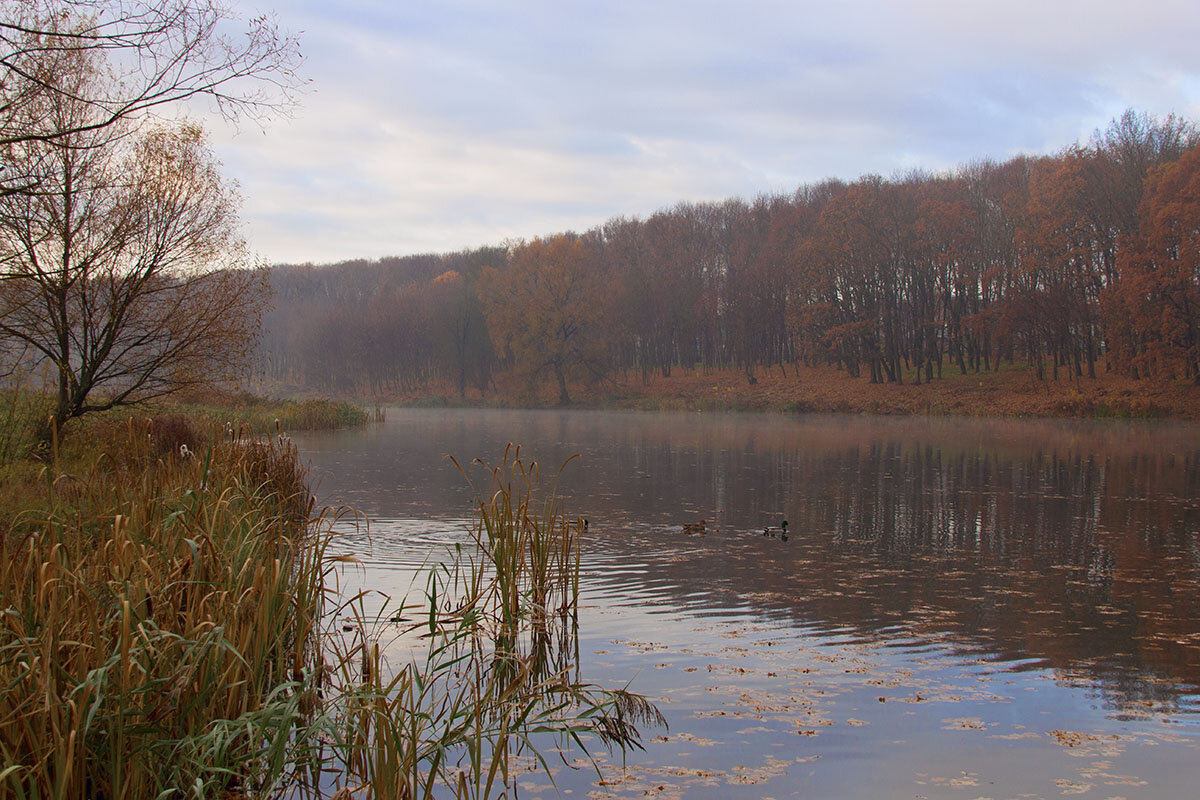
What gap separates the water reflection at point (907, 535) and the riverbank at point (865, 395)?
45.3 ft

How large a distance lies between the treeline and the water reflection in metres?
17.9

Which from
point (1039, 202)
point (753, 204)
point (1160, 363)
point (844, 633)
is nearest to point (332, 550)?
point (844, 633)

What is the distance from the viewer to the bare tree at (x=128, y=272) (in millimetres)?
13016

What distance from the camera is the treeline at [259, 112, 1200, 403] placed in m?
41.8

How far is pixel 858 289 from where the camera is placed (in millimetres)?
54812

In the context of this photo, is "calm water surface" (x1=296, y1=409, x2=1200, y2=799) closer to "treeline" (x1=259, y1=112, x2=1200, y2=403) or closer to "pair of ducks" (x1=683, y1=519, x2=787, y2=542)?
"pair of ducks" (x1=683, y1=519, x2=787, y2=542)

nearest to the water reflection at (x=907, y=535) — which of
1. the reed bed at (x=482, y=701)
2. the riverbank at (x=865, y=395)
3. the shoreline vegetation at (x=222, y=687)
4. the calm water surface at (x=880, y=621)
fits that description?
the calm water surface at (x=880, y=621)

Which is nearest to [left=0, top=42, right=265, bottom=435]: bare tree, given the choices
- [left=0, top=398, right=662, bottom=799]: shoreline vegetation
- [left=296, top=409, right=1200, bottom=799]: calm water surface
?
[left=296, top=409, right=1200, bottom=799]: calm water surface

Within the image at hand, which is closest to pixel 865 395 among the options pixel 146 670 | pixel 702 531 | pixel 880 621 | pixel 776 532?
pixel 776 532

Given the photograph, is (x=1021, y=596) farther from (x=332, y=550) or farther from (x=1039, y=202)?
(x=1039, y=202)

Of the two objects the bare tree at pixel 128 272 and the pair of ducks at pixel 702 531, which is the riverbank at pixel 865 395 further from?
the bare tree at pixel 128 272

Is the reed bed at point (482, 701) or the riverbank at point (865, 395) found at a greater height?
the riverbank at point (865, 395)

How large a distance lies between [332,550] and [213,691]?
7.00 meters

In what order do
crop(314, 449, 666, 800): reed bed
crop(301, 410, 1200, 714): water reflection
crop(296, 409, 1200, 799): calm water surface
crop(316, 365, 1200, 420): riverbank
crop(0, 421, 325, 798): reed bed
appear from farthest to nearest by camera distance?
crop(316, 365, 1200, 420): riverbank < crop(301, 410, 1200, 714): water reflection < crop(296, 409, 1200, 799): calm water surface < crop(314, 449, 666, 800): reed bed < crop(0, 421, 325, 798): reed bed
